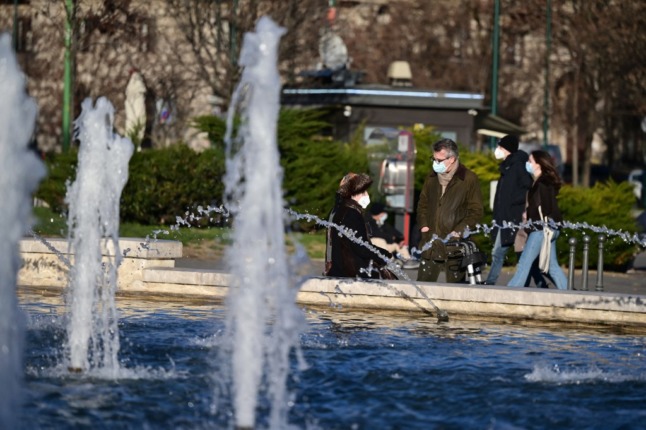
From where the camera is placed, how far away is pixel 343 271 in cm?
1392

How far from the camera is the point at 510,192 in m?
15.5

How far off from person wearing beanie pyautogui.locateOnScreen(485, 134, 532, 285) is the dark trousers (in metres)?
1.34

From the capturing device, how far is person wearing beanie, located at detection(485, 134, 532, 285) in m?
15.5

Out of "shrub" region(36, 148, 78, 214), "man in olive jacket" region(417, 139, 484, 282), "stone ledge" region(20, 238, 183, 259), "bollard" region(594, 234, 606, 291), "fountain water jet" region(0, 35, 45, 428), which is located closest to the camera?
"fountain water jet" region(0, 35, 45, 428)

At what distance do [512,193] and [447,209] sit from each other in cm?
163

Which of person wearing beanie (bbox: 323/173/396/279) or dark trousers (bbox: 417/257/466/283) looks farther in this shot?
dark trousers (bbox: 417/257/466/283)

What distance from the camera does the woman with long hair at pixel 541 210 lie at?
15.2 m

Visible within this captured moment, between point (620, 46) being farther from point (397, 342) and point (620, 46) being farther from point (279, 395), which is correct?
point (279, 395)

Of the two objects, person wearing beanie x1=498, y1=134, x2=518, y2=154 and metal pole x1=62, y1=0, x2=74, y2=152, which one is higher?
metal pole x1=62, y1=0, x2=74, y2=152

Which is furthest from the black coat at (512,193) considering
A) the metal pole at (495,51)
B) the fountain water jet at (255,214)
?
the metal pole at (495,51)

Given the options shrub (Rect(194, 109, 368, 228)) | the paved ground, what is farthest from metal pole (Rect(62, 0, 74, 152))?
the paved ground

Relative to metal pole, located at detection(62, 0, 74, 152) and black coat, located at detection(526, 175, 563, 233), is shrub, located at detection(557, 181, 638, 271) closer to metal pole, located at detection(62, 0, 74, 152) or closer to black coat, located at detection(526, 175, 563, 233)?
black coat, located at detection(526, 175, 563, 233)

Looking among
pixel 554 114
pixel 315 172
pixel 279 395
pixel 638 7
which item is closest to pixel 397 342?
pixel 279 395

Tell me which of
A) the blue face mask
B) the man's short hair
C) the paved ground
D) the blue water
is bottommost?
the blue water
